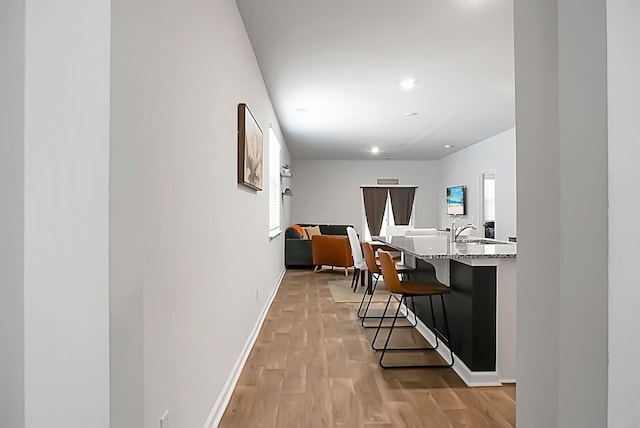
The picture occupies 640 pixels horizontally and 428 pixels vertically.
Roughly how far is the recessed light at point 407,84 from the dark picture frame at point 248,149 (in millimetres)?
1784

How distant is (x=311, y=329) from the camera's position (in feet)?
13.3

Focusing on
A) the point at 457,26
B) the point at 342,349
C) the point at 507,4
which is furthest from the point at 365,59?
the point at 342,349

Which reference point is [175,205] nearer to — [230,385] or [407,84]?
[230,385]

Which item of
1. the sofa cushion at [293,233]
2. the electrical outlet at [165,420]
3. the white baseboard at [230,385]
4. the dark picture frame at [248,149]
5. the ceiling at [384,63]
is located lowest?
the white baseboard at [230,385]

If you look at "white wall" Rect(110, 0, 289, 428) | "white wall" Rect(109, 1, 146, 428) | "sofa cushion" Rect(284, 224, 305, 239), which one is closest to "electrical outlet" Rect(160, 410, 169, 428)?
"white wall" Rect(110, 0, 289, 428)

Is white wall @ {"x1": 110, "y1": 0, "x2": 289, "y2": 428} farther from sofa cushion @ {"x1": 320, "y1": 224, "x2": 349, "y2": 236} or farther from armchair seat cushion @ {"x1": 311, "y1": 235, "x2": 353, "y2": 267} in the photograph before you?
sofa cushion @ {"x1": 320, "y1": 224, "x2": 349, "y2": 236}

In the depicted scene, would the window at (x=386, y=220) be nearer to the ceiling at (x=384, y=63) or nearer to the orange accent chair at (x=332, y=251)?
the orange accent chair at (x=332, y=251)

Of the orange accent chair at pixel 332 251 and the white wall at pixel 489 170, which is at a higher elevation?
the white wall at pixel 489 170

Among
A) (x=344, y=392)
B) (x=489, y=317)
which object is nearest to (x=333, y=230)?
(x=489, y=317)

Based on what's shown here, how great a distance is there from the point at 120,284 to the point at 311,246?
7464mm
